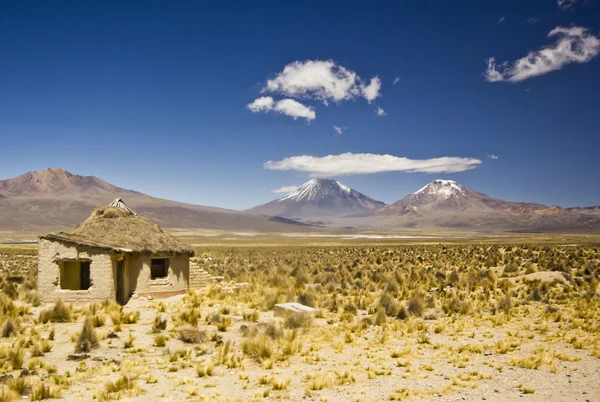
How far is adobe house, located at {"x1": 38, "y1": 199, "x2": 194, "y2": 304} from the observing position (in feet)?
61.3

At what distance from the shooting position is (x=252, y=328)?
13.8 meters

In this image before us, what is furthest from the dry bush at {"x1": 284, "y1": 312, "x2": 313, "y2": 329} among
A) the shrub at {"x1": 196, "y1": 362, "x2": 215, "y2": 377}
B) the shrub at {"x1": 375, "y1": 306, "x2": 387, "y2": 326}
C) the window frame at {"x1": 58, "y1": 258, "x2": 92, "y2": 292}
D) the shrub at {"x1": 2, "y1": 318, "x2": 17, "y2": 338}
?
the window frame at {"x1": 58, "y1": 258, "x2": 92, "y2": 292}

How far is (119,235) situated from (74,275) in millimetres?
3225

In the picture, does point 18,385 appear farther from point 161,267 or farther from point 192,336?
point 161,267

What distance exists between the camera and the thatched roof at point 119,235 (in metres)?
19.2

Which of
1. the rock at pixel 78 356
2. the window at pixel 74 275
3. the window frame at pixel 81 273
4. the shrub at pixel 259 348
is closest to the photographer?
the rock at pixel 78 356

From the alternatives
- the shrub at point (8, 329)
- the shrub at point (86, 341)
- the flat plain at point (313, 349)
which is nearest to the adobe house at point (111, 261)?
the flat plain at point (313, 349)

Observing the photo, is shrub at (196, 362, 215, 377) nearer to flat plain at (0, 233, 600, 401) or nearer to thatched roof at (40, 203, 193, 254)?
flat plain at (0, 233, 600, 401)

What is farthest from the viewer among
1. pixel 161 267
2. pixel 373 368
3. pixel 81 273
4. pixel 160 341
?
pixel 161 267

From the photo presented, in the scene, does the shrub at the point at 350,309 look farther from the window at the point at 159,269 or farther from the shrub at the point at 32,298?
the shrub at the point at 32,298

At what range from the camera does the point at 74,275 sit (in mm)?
21625

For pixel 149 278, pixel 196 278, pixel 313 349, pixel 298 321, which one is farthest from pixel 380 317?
pixel 196 278

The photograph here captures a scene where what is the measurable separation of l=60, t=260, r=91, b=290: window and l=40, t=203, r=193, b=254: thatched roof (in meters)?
1.37

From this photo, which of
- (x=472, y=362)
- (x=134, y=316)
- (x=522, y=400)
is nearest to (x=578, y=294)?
(x=472, y=362)
